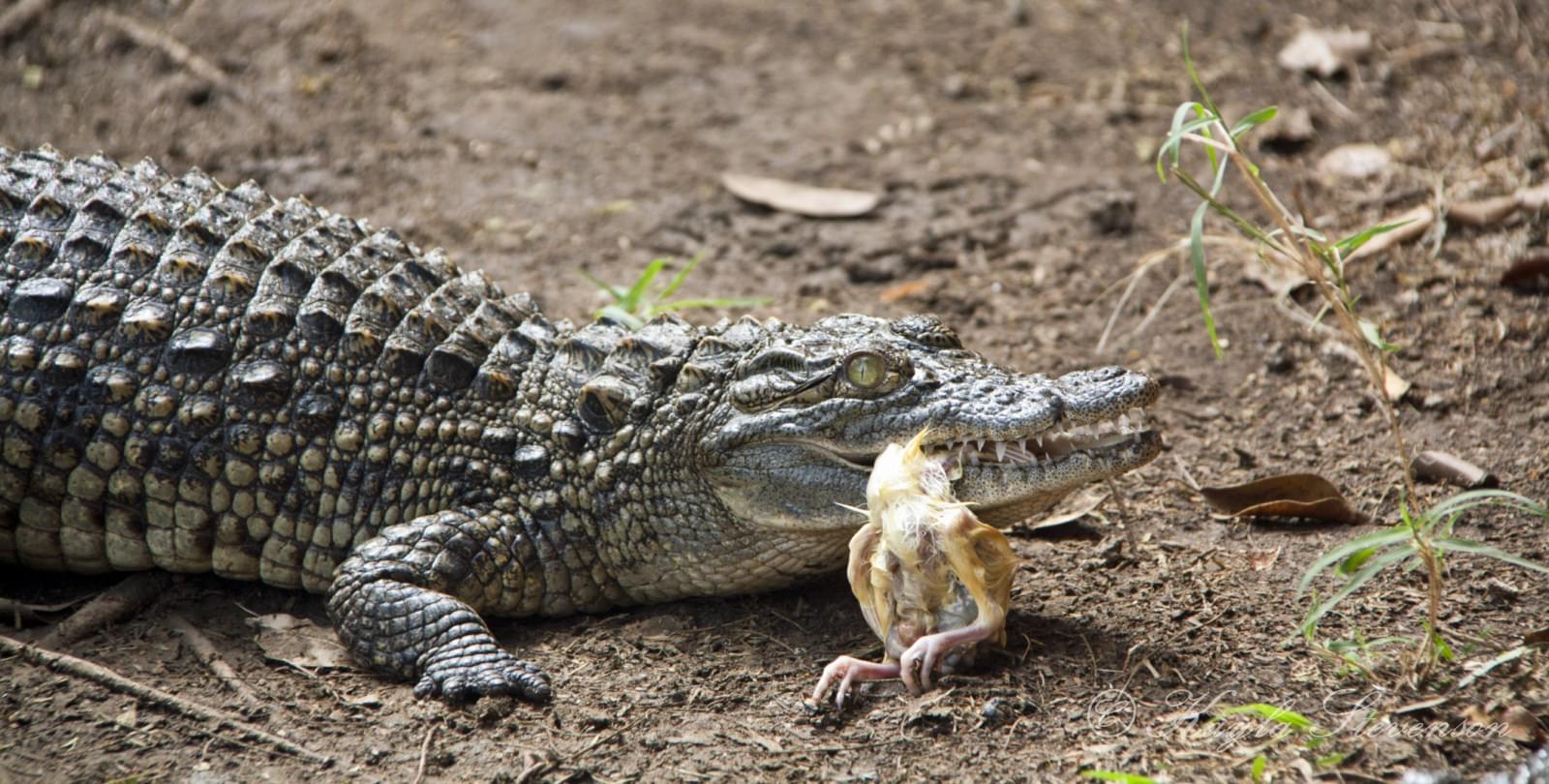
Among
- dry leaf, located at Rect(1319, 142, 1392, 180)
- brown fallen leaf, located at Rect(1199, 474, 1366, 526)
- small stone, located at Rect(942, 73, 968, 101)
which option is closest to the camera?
brown fallen leaf, located at Rect(1199, 474, 1366, 526)

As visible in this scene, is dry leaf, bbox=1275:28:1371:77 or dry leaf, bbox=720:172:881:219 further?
dry leaf, bbox=1275:28:1371:77

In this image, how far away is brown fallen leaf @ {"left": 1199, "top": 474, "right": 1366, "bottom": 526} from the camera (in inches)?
162

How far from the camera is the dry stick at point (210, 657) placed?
362cm

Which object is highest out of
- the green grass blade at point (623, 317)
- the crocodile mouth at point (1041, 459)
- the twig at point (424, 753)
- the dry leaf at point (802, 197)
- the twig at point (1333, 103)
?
the twig at point (1333, 103)

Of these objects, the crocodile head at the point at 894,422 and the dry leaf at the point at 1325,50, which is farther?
the dry leaf at the point at 1325,50

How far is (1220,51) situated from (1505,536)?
4495 millimetres

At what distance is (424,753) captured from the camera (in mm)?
3316

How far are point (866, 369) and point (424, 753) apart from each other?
61.6 inches

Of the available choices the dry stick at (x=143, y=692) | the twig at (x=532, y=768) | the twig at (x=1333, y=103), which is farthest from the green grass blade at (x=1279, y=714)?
the twig at (x=1333, y=103)

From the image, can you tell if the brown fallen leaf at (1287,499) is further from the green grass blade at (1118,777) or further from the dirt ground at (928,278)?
the green grass blade at (1118,777)

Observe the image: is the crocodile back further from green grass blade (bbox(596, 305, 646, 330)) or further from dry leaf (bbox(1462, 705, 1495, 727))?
dry leaf (bbox(1462, 705, 1495, 727))

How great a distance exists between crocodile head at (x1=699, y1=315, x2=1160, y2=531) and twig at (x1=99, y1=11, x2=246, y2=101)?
479 cm

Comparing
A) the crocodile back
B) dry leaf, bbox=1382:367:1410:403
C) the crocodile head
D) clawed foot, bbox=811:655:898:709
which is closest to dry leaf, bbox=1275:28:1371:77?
dry leaf, bbox=1382:367:1410:403

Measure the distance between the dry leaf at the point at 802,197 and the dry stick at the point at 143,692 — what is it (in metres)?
3.85
